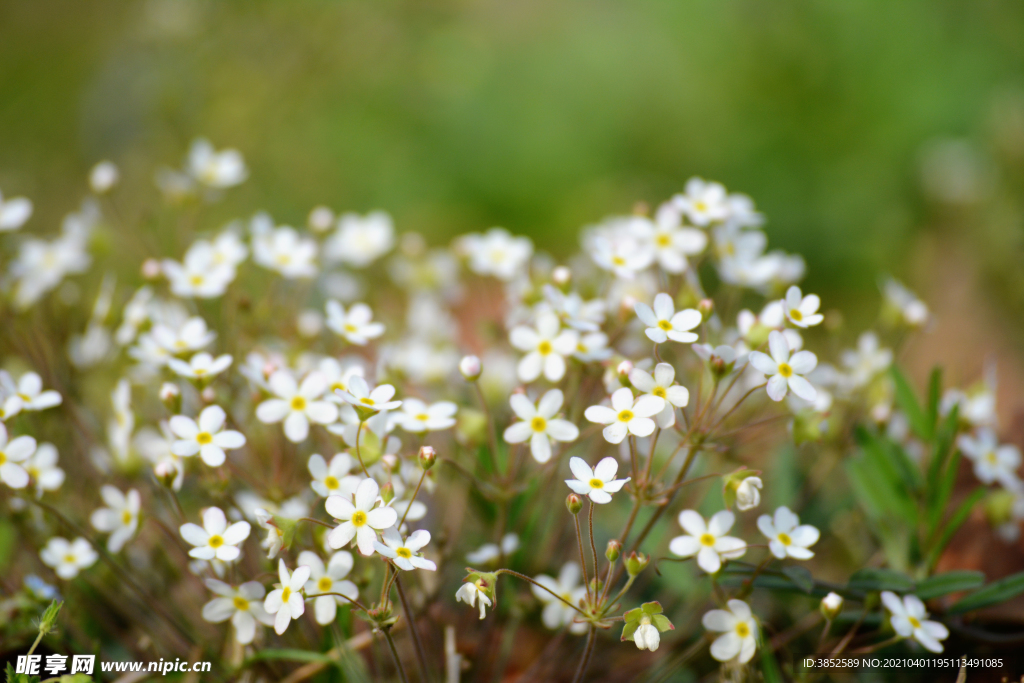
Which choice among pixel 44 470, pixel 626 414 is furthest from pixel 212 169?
pixel 626 414

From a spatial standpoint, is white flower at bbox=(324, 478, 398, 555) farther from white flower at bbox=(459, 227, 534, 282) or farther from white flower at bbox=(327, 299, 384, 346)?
white flower at bbox=(459, 227, 534, 282)

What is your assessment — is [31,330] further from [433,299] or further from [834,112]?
[834,112]

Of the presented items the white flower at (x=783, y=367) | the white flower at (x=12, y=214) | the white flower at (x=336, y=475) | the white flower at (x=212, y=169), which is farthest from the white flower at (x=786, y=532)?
the white flower at (x=12, y=214)

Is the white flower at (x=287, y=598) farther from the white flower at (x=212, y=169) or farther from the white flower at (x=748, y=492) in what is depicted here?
the white flower at (x=212, y=169)

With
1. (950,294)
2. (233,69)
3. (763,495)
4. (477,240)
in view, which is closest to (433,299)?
(477,240)

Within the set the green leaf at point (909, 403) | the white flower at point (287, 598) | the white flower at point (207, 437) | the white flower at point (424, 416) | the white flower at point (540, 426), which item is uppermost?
the green leaf at point (909, 403)
